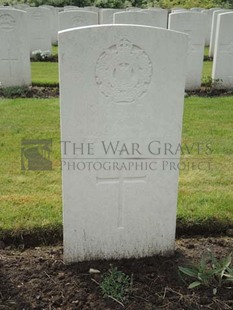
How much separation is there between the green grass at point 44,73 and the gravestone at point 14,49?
1.51 ft

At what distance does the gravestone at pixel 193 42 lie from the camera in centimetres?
834

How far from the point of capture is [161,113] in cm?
261

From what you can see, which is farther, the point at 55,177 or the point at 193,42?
the point at 193,42

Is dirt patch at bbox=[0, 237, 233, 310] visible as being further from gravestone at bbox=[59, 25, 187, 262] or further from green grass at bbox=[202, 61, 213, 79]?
green grass at bbox=[202, 61, 213, 79]

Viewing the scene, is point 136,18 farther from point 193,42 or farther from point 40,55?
point 40,55

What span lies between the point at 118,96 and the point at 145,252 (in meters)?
1.15

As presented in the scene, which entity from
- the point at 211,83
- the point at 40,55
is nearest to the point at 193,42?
the point at 211,83

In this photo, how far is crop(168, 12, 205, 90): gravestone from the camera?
8336mm

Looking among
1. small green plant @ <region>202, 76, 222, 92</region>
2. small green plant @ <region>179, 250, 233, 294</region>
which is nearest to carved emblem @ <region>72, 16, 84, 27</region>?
small green plant @ <region>202, 76, 222, 92</region>

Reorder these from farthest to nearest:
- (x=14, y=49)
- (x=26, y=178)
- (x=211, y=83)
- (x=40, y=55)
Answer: (x=40, y=55), (x=211, y=83), (x=14, y=49), (x=26, y=178)

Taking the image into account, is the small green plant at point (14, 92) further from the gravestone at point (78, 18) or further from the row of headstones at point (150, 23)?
the gravestone at point (78, 18)

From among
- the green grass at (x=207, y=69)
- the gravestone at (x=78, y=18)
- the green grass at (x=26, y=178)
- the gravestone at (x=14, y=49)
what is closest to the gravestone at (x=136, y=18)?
the gravestone at (x=78, y=18)

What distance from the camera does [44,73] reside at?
31.8 feet

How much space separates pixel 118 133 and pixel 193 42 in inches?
250
